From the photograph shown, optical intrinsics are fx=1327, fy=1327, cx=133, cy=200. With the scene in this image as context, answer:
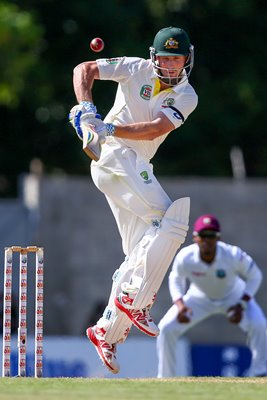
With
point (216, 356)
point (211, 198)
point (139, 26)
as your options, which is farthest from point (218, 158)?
point (216, 356)

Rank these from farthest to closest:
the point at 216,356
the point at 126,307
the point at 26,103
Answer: the point at 26,103
the point at 216,356
the point at 126,307

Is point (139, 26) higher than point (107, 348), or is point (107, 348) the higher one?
point (139, 26)

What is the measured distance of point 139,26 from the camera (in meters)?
21.8

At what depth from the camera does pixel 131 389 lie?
22.9 feet

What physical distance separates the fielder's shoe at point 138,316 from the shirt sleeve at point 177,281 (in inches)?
183

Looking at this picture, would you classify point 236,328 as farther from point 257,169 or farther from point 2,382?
point 2,382

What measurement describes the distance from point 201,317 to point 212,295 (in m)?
0.24

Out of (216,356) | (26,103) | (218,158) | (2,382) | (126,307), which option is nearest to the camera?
(2,382)

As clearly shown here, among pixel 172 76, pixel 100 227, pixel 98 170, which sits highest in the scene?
pixel 172 76

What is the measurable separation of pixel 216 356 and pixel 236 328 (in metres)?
3.17

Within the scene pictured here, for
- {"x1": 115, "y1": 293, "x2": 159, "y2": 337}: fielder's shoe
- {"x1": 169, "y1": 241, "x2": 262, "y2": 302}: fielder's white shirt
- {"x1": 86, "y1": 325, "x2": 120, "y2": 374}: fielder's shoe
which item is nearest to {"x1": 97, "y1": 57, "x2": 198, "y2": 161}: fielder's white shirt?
{"x1": 115, "y1": 293, "x2": 159, "y2": 337}: fielder's shoe

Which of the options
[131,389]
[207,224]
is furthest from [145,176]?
[207,224]

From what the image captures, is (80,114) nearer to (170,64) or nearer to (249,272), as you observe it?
(170,64)

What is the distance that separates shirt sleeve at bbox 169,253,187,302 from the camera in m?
12.6
